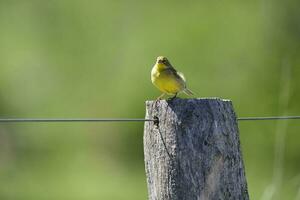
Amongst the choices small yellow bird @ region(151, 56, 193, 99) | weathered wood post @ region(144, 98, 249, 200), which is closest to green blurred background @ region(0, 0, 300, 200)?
small yellow bird @ region(151, 56, 193, 99)

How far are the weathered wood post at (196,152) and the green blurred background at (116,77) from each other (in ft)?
30.0

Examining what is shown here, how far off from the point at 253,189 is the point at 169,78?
23.6ft

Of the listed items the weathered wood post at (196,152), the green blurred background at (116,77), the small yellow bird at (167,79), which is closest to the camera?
the weathered wood post at (196,152)

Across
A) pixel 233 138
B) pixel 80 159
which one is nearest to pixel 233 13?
pixel 80 159

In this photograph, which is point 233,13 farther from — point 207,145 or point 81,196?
point 207,145

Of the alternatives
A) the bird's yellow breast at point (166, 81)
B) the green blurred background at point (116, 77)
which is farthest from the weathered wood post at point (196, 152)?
the green blurred background at point (116, 77)

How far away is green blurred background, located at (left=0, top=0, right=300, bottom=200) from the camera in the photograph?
648 inches

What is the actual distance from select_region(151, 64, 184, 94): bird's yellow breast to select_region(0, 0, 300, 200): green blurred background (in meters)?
7.12

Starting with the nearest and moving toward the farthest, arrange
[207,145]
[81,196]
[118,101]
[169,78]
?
1. [207,145]
2. [169,78]
3. [81,196]
4. [118,101]

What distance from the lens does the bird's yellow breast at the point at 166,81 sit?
712 cm

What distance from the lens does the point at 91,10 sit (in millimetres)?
21000

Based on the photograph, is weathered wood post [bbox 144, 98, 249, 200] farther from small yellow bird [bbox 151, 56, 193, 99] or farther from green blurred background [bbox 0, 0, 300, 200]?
green blurred background [bbox 0, 0, 300, 200]

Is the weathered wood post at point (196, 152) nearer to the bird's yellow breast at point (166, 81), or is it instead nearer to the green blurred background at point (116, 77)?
the bird's yellow breast at point (166, 81)

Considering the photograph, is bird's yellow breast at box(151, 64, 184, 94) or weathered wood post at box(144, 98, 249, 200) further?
bird's yellow breast at box(151, 64, 184, 94)
